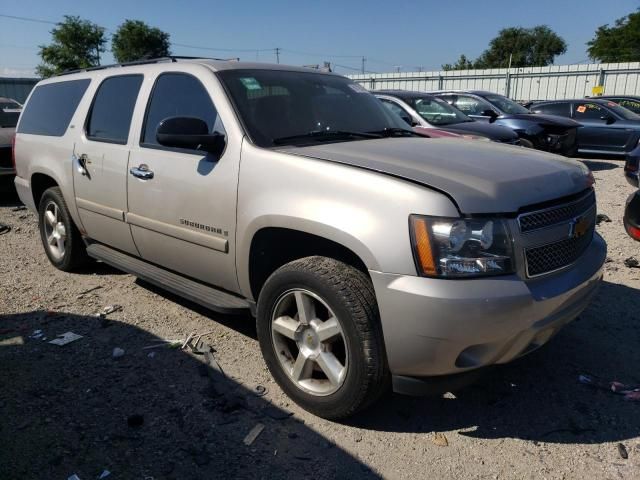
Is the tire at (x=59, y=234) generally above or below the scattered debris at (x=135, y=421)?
above

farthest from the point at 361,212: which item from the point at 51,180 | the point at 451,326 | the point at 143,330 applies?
the point at 51,180

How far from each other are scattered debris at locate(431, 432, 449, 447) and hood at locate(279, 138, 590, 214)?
1.21m

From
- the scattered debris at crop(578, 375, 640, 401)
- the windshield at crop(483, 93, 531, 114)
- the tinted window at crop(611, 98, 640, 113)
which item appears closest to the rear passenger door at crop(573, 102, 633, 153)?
the windshield at crop(483, 93, 531, 114)

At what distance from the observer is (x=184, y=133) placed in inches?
121

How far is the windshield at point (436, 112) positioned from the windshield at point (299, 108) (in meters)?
5.46

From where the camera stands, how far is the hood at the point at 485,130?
9.00m

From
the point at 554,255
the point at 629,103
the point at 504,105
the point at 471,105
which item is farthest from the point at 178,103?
the point at 629,103

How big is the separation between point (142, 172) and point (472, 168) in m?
2.22

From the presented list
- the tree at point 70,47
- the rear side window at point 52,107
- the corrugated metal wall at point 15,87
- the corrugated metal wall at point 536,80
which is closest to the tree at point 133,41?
the tree at point 70,47

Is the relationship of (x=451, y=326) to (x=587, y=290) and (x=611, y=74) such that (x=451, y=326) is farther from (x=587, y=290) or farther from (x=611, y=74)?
(x=611, y=74)

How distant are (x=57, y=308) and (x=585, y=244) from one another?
157 inches

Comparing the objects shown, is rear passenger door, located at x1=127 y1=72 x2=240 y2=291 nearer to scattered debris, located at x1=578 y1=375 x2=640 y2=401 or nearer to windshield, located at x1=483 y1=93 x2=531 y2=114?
scattered debris, located at x1=578 y1=375 x2=640 y2=401

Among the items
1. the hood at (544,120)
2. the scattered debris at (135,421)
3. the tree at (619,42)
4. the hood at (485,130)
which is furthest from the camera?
the tree at (619,42)

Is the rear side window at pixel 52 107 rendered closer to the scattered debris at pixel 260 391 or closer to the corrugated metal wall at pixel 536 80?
the scattered debris at pixel 260 391
